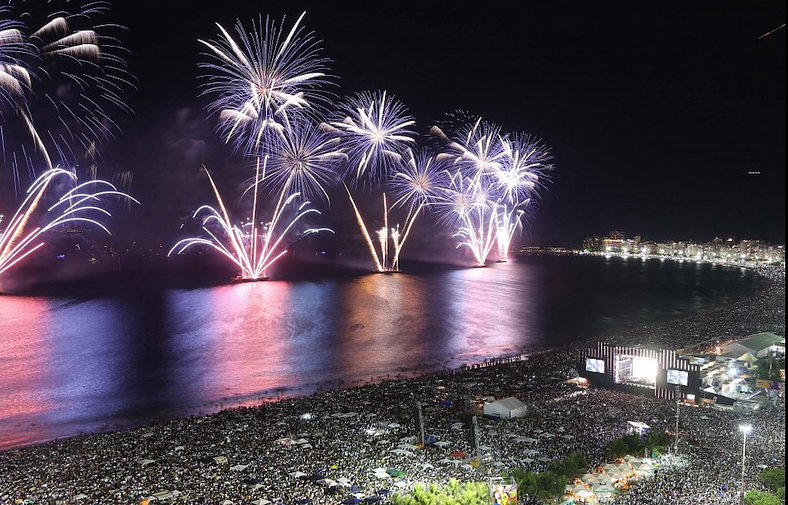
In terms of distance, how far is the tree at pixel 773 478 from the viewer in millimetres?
13375

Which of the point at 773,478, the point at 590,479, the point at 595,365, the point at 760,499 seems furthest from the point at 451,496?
the point at 595,365

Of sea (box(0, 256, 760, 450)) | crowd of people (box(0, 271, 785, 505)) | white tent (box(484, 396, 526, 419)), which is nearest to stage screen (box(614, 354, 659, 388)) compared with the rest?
crowd of people (box(0, 271, 785, 505))

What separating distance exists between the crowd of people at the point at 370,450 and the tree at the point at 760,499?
44 centimetres

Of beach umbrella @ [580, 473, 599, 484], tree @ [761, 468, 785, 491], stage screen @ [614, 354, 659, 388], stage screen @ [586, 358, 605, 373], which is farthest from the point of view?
stage screen @ [586, 358, 605, 373]

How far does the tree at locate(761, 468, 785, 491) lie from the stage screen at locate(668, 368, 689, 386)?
→ 760 centimetres

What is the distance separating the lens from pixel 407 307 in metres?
50.5

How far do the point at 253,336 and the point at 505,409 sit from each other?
74.8 feet

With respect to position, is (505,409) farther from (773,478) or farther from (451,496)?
(451,496)

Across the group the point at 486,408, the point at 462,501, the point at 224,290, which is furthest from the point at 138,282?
the point at 462,501

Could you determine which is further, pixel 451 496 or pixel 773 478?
pixel 773 478

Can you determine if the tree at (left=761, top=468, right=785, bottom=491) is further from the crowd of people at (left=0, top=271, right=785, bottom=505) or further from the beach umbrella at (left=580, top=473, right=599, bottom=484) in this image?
the beach umbrella at (left=580, top=473, right=599, bottom=484)

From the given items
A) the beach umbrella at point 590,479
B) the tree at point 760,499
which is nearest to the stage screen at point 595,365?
the beach umbrella at point 590,479

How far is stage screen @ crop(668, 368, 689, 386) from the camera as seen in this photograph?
70.4ft

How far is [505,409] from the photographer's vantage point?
1975 centimetres
